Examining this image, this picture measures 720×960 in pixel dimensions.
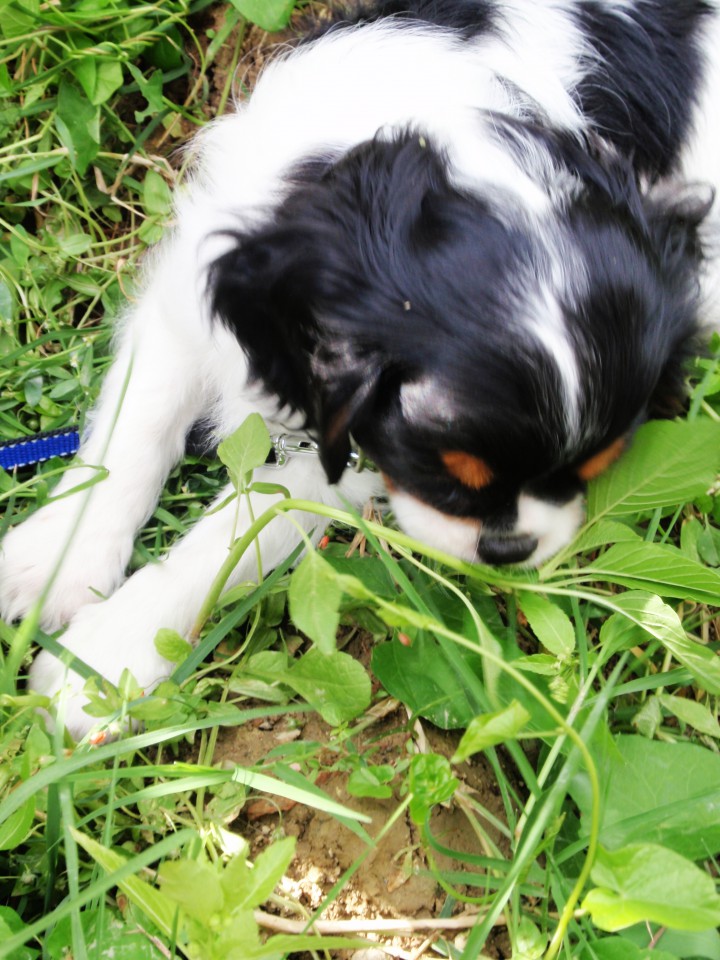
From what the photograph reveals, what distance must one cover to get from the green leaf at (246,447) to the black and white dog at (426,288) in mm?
96

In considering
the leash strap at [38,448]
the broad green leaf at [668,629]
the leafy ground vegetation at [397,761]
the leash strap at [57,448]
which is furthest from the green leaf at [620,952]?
the leash strap at [38,448]

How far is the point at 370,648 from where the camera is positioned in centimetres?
228

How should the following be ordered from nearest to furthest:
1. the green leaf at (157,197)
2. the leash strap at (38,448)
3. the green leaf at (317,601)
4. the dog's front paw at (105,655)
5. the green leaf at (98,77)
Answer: the green leaf at (317,601) < the dog's front paw at (105,655) < the leash strap at (38,448) < the green leaf at (98,77) < the green leaf at (157,197)

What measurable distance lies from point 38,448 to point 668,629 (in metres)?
1.69

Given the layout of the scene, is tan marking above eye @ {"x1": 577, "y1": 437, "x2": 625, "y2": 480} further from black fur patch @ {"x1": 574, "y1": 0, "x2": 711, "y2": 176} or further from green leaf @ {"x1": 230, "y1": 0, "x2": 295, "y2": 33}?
green leaf @ {"x1": 230, "y1": 0, "x2": 295, "y2": 33}

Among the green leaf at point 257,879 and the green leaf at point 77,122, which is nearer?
the green leaf at point 257,879

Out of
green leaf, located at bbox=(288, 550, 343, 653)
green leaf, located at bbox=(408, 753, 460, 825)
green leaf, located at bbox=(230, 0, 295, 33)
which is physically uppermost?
green leaf, located at bbox=(230, 0, 295, 33)

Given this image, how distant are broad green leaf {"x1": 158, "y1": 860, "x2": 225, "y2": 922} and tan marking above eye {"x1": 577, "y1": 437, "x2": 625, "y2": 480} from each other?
1009 millimetres

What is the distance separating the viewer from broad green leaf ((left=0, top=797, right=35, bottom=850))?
170 cm

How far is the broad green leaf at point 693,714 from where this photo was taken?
2.03 m

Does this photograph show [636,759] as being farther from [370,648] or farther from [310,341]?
[310,341]

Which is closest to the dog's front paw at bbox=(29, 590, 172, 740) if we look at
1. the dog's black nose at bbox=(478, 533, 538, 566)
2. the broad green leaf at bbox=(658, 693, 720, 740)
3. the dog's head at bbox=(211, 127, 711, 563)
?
the dog's head at bbox=(211, 127, 711, 563)

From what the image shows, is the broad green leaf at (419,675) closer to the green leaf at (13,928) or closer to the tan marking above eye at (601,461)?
the tan marking above eye at (601,461)

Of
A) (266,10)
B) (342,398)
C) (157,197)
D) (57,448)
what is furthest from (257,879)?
(266,10)
